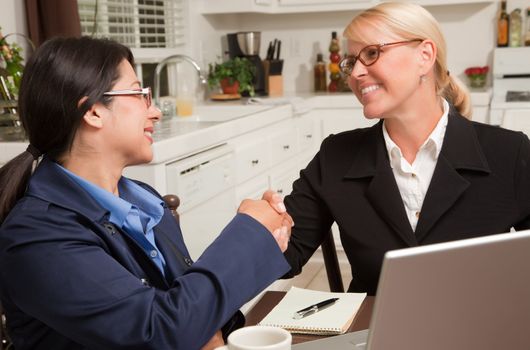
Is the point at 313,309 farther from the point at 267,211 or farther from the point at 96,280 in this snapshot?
the point at 96,280

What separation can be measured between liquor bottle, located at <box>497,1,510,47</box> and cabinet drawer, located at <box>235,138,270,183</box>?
74.9 inches

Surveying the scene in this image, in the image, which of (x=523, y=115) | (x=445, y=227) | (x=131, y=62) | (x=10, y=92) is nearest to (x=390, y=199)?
(x=445, y=227)

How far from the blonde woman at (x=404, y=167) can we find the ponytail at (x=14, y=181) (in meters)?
0.74

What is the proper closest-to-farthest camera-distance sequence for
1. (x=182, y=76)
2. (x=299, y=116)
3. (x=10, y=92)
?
(x=10, y=92), (x=299, y=116), (x=182, y=76)

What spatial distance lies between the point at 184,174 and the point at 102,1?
4.50 ft

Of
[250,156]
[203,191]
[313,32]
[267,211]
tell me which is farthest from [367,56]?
[313,32]

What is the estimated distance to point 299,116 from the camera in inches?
171

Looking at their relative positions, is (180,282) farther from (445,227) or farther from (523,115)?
(523,115)

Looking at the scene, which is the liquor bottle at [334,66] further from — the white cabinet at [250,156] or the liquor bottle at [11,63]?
the liquor bottle at [11,63]

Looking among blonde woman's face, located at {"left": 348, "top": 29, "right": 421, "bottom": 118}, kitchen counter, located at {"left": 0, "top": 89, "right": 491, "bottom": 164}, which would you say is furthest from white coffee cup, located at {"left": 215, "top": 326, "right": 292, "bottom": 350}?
kitchen counter, located at {"left": 0, "top": 89, "right": 491, "bottom": 164}

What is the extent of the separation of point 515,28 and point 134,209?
12.9 feet

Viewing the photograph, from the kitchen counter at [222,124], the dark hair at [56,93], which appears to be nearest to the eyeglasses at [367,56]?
the dark hair at [56,93]

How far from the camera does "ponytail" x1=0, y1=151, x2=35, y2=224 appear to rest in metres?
1.28

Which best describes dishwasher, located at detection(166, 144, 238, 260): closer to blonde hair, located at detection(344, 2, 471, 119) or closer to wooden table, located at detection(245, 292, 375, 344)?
blonde hair, located at detection(344, 2, 471, 119)
